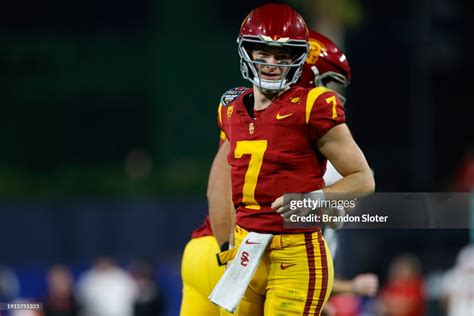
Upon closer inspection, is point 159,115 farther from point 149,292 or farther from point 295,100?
point 295,100

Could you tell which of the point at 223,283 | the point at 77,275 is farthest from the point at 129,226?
the point at 223,283

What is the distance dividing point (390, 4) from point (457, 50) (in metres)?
1.58

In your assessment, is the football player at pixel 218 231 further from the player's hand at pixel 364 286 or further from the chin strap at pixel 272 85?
the chin strap at pixel 272 85

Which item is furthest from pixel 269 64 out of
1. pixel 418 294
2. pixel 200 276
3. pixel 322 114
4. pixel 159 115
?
pixel 159 115

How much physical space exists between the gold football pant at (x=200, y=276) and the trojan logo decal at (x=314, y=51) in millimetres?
940

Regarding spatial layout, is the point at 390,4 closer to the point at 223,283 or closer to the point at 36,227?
the point at 36,227

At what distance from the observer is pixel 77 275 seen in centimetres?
1279

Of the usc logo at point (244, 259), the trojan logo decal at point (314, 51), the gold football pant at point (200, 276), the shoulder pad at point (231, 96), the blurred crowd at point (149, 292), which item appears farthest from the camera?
the blurred crowd at point (149, 292)

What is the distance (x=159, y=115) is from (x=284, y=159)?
12.0 metres

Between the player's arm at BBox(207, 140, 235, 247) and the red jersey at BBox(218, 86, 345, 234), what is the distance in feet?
1.25

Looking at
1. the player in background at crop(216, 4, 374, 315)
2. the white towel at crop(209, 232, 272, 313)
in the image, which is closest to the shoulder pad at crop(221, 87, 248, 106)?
the player in background at crop(216, 4, 374, 315)

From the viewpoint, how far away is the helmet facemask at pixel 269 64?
14.1 feet

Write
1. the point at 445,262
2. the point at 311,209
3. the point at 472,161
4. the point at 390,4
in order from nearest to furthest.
A: the point at 311,209
the point at 445,262
the point at 472,161
the point at 390,4

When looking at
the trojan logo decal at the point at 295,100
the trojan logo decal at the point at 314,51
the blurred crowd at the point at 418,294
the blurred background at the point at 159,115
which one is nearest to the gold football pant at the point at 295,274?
the trojan logo decal at the point at 295,100
